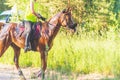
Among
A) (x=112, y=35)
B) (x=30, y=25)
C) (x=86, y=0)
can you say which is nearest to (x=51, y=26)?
(x=30, y=25)

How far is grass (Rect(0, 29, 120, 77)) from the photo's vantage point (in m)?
13.3

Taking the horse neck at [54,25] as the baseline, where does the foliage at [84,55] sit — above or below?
below

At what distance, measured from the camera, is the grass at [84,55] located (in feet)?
43.7

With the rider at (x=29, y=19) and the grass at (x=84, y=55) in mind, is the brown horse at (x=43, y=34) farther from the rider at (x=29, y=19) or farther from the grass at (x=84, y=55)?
the grass at (x=84, y=55)

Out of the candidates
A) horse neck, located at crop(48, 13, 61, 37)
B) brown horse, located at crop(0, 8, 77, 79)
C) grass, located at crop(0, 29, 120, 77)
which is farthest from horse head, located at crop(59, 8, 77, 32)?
grass, located at crop(0, 29, 120, 77)

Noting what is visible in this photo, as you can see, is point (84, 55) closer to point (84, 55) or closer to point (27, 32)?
point (84, 55)

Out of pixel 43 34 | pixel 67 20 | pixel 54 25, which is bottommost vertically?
pixel 43 34

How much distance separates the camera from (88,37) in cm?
1617

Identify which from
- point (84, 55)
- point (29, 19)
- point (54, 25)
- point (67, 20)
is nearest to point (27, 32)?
point (29, 19)

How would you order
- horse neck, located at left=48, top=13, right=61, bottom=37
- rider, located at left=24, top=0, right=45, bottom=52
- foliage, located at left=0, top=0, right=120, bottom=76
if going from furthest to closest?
foliage, located at left=0, top=0, right=120, bottom=76 < horse neck, located at left=48, top=13, right=61, bottom=37 < rider, located at left=24, top=0, right=45, bottom=52

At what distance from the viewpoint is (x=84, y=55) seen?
14.3 metres

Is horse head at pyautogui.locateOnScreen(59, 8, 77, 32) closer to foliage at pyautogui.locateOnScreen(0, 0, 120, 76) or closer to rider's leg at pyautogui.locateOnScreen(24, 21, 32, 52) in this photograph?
rider's leg at pyautogui.locateOnScreen(24, 21, 32, 52)

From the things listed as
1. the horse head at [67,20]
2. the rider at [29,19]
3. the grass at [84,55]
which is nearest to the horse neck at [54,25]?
the horse head at [67,20]

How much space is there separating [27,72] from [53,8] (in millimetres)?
9443
